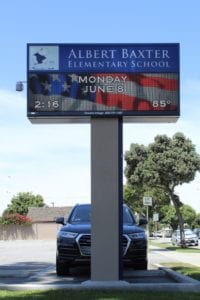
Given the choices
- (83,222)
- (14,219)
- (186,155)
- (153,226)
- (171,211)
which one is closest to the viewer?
(83,222)

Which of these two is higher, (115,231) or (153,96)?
(153,96)

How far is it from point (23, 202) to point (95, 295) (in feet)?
380

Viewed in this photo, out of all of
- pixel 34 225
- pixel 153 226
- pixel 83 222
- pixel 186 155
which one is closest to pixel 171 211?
pixel 153 226

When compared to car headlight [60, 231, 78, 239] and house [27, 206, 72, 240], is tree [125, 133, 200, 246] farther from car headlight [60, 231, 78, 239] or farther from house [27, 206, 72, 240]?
house [27, 206, 72, 240]

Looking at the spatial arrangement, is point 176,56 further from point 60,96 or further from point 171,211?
point 171,211

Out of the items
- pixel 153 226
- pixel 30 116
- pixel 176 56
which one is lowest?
pixel 153 226

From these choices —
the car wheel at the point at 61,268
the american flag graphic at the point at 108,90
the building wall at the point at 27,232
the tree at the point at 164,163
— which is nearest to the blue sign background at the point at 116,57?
the american flag graphic at the point at 108,90

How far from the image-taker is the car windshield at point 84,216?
598 inches

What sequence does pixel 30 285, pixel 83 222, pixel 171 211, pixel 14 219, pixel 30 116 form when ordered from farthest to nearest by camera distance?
pixel 171 211
pixel 14 219
pixel 83 222
pixel 30 116
pixel 30 285

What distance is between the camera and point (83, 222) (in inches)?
591

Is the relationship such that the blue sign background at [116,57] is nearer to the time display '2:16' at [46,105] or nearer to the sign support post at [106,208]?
the time display '2:16' at [46,105]

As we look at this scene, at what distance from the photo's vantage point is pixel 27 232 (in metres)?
71.3

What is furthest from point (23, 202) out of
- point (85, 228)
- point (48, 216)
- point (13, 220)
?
point (85, 228)

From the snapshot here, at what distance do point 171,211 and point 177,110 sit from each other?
4086 inches
